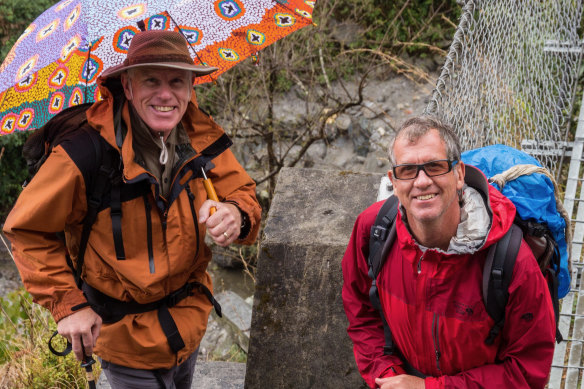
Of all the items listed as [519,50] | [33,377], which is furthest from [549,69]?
[33,377]

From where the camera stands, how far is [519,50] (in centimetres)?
421

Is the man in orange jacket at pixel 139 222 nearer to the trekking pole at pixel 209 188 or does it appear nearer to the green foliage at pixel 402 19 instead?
the trekking pole at pixel 209 188

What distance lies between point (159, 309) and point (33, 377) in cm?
239

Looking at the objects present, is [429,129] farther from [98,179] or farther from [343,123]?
[343,123]

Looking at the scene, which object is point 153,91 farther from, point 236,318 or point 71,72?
point 236,318

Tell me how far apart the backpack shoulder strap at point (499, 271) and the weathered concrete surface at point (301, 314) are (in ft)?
3.75

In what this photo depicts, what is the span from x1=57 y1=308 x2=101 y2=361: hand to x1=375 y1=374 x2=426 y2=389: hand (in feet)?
3.48

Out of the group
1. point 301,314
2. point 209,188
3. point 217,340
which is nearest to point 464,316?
point 209,188

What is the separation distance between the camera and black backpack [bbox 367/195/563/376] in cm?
187

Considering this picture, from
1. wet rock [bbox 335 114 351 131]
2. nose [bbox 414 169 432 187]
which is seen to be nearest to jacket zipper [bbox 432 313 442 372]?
nose [bbox 414 169 432 187]

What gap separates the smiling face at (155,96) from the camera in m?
2.31

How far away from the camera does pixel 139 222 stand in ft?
7.56

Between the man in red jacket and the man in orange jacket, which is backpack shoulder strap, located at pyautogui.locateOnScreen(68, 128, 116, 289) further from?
the man in red jacket

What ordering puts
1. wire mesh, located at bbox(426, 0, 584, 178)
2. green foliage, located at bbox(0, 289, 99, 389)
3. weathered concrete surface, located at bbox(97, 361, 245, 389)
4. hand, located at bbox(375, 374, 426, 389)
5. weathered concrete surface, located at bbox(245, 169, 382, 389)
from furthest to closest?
green foliage, located at bbox(0, 289, 99, 389)
weathered concrete surface, located at bbox(97, 361, 245, 389)
wire mesh, located at bbox(426, 0, 584, 178)
weathered concrete surface, located at bbox(245, 169, 382, 389)
hand, located at bbox(375, 374, 426, 389)
